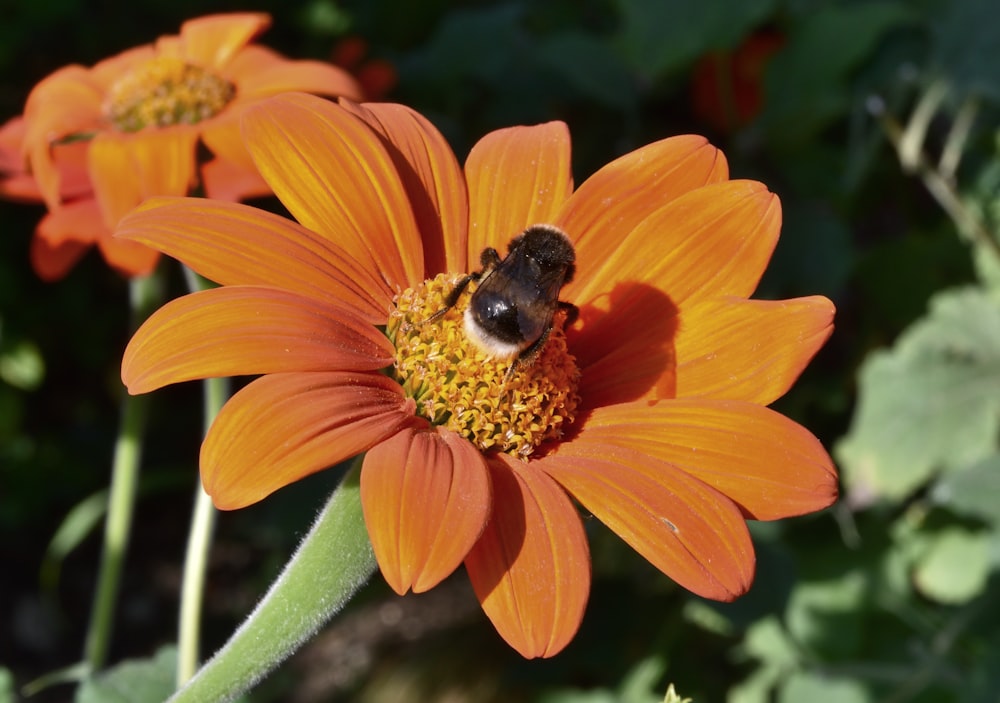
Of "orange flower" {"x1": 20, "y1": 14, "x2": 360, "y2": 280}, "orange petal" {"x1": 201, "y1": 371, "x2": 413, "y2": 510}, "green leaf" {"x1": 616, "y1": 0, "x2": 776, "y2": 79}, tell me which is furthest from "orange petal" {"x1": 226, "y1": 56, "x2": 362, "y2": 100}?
"green leaf" {"x1": 616, "y1": 0, "x2": 776, "y2": 79}

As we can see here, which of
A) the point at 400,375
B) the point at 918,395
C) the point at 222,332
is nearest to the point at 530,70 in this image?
the point at 918,395

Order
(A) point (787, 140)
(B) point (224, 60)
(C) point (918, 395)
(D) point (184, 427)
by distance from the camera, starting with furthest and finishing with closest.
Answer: (D) point (184, 427), (A) point (787, 140), (C) point (918, 395), (B) point (224, 60)

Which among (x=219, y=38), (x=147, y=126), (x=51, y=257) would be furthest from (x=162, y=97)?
(x=51, y=257)

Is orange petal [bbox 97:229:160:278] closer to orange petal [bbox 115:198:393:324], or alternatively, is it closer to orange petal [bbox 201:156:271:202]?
orange petal [bbox 201:156:271:202]

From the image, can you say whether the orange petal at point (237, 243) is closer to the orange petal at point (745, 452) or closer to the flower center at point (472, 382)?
the flower center at point (472, 382)

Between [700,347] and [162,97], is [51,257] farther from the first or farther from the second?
[700,347]

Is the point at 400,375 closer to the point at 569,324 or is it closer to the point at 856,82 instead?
the point at 569,324
